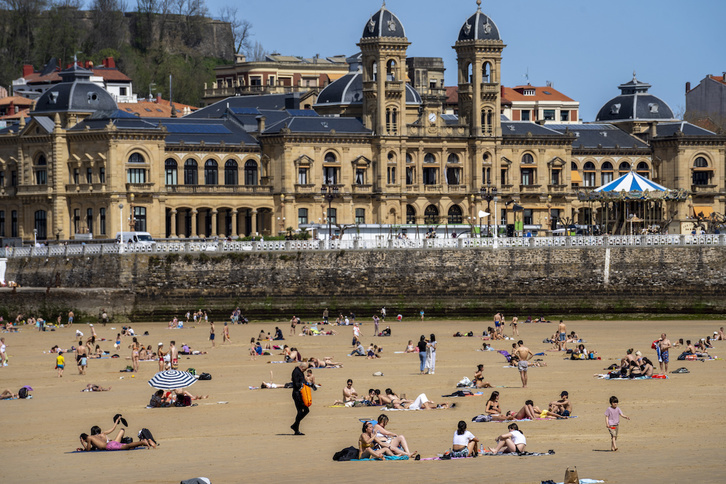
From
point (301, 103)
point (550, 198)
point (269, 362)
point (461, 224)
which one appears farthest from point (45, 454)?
point (301, 103)

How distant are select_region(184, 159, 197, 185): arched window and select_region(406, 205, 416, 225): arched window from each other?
16.9m

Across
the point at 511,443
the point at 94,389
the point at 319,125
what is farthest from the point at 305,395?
the point at 319,125

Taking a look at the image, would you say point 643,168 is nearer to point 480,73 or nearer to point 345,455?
point 480,73

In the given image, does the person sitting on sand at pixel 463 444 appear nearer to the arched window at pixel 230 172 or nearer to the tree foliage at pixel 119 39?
the arched window at pixel 230 172

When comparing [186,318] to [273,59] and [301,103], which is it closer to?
[301,103]

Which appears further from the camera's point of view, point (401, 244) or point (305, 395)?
point (401, 244)

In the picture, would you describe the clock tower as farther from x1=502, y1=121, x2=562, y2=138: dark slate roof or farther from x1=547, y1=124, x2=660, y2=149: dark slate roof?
x1=547, y1=124, x2=660, y2=149: dark slate roof

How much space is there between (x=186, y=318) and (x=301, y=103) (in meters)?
48.7

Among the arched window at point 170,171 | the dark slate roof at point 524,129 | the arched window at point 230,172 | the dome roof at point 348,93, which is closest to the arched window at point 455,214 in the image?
the dark slate roof at point 524,129

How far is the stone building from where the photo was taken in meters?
100

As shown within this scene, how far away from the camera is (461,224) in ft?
352

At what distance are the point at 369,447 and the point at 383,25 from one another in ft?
244

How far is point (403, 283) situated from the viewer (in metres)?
80.8

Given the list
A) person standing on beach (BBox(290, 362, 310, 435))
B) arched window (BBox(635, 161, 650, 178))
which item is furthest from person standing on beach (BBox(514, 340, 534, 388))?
arched window (BBox(635, 161, 650, 178))
